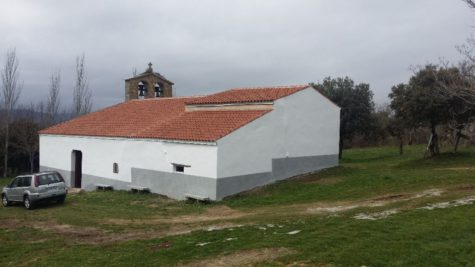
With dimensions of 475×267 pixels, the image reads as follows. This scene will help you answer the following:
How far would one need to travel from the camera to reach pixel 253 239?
10.4 meters

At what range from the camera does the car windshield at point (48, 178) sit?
19.8 meters

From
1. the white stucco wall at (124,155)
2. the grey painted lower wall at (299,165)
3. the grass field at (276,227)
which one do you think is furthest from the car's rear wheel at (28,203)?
the grey painted lower wall at (299,165)

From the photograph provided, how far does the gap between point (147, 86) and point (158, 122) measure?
10.3m

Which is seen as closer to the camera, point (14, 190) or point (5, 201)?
point (14, 190)

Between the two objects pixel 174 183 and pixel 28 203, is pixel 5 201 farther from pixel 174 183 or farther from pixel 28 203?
pixel 174 183

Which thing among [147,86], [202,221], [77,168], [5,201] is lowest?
[5,201]

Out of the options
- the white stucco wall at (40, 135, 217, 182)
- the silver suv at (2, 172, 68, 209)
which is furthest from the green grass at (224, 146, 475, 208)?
the silver suv at (2, 172, 68, 209)

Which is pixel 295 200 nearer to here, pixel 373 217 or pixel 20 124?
pixel 373 217

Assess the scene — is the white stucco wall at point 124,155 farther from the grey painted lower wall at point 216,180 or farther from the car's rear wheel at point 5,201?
the car's rear wheel at point 5,201

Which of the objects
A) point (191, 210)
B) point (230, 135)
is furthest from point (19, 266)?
point (230, 135)

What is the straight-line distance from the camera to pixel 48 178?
20.0m

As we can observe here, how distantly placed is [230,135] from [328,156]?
7671mm

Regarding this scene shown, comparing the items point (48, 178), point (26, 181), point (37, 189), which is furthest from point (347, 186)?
point (26, 181)

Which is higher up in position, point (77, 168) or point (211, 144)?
point (211, 144)
